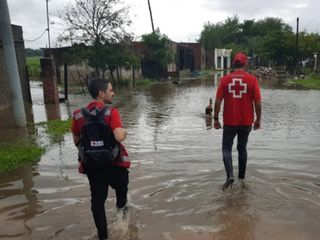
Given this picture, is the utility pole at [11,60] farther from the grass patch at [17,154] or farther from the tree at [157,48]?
the tree at [157,48]

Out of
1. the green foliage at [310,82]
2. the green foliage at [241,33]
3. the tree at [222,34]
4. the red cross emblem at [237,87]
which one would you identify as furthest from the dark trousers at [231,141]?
the tree at [222,34]

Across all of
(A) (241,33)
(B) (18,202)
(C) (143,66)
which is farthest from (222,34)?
(B) (18,202)

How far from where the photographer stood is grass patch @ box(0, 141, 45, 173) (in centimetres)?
760

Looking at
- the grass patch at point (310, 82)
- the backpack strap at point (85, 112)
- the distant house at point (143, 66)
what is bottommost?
the grass patch at point (310, 82)

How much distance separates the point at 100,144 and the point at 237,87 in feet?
8.78

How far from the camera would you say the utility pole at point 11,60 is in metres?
11.2

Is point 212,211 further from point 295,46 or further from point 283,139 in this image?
point 295,46

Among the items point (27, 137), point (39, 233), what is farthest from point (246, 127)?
point (27, 137)

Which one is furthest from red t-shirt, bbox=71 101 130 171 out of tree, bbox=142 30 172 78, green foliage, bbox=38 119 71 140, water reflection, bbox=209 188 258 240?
tree, bbox=142 30 172 78

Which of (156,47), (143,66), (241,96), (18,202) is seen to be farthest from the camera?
(143,66)

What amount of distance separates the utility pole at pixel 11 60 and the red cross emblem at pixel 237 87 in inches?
300

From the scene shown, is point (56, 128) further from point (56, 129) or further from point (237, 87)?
point (237, 87)

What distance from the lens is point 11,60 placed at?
11586 millimetres

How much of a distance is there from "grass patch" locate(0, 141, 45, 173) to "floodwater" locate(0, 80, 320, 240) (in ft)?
0.64
